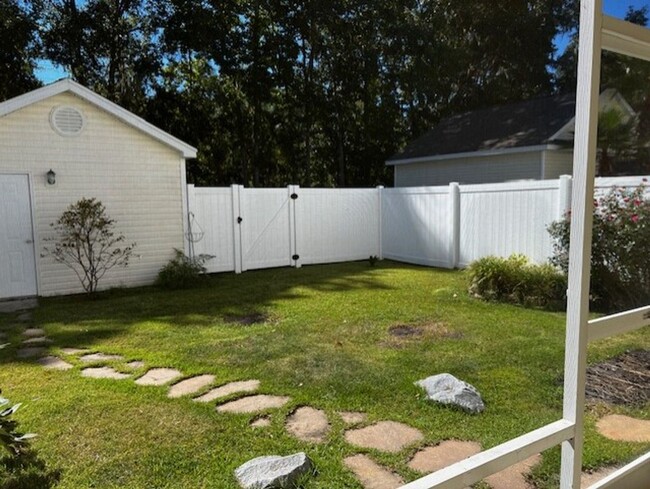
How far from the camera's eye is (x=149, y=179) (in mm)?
7988

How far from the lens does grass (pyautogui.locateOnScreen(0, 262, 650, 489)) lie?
2.40 meters

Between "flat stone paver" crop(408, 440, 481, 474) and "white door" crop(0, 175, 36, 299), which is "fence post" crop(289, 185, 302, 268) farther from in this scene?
"flat stone paver" crop(408, 440, 481, 474)

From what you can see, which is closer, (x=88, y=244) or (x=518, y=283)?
(x=518, y=283)

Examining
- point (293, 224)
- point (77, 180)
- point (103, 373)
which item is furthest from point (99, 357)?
point (293, 224)

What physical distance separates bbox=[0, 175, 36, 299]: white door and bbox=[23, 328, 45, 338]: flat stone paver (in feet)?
7.02

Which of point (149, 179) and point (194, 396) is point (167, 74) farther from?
point (194, 396)

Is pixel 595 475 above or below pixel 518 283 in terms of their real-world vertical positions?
below

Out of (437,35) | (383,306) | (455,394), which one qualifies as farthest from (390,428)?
(437,35)

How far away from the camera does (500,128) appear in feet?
41.8

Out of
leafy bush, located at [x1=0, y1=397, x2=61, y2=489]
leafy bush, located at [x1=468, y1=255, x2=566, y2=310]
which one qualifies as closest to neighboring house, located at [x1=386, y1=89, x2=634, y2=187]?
leafy bush, located at [x1=468, y1=255, x2=566, y2=310]

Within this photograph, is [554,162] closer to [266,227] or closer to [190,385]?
[266,227]

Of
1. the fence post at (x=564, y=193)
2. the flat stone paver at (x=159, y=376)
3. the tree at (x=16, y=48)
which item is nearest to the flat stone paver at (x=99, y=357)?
the flat stone paver at (x=159, y=376)

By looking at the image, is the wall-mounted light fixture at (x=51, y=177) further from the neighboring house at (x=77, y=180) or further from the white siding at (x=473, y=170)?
the white siding at (x=473, y=170)

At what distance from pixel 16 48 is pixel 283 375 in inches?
569
